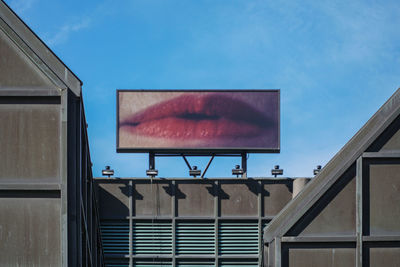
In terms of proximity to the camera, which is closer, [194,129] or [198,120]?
[194,129]

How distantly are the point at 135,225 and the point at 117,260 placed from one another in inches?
60.4

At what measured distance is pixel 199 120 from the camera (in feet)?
76.7

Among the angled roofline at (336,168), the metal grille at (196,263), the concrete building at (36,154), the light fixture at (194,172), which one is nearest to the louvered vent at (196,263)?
the metal grille at (196,263)

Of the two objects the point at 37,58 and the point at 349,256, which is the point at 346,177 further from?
the point at 37,58

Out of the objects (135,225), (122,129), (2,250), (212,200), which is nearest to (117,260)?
(135,225)

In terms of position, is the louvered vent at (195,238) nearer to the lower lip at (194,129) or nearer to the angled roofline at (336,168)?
the lower lip at (194,129)

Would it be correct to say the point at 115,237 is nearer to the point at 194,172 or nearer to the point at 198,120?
the point at 194,172

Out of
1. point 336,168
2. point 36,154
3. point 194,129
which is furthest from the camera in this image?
point 194,129

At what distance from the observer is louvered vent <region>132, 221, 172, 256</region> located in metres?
20.1

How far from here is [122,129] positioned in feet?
75.4

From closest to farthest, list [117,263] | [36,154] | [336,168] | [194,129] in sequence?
[36,154], [336,168], [117,263], [194,129]

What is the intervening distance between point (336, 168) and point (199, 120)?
1180 cm

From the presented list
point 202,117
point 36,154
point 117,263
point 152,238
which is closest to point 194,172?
point 152,238

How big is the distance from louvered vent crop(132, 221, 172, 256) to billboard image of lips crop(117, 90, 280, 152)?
393 cm
